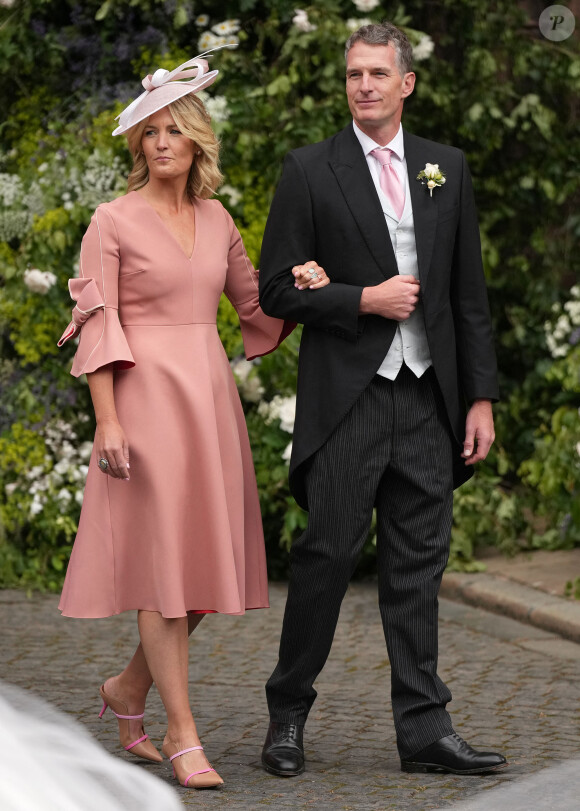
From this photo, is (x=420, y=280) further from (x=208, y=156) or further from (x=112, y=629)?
(x=112, y=629)

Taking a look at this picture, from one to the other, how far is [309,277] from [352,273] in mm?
132

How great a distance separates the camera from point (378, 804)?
3.88m

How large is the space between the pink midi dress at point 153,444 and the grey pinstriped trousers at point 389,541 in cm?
22

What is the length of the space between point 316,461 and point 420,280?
0.57m

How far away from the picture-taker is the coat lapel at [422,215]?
13.4 feet

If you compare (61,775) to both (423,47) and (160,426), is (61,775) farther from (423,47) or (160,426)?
(423,47)

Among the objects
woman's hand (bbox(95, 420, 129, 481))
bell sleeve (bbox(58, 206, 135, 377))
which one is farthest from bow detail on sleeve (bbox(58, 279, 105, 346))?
woman's hand (bbox(95, 420, 129, 481))

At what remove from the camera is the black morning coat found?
4.08 m

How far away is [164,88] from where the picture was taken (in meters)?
4.13

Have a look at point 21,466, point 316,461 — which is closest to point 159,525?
point 316,461

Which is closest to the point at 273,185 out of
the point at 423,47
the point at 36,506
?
the point at 423,47

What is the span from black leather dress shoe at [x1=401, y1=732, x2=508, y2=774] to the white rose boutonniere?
1.51 metres

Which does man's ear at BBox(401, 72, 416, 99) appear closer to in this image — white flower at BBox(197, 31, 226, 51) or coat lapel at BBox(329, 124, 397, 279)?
coat lapel at BBox(329, 124, 397, 279)

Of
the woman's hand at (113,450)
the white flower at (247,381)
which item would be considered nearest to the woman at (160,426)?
the woman's hand at (113,450)
